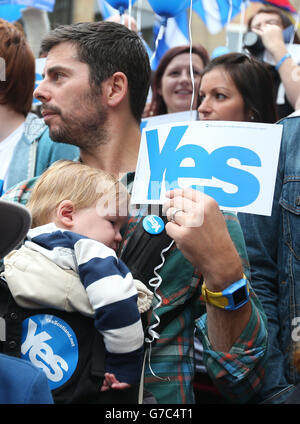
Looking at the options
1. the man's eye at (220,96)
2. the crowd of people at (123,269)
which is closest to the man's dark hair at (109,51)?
the crowd of people at (123,269)

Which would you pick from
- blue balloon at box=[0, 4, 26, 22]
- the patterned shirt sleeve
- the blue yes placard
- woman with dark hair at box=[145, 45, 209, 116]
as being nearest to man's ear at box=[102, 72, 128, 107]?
the blue yes placard

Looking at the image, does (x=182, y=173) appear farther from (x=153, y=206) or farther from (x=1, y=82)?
(x=1, y=82)

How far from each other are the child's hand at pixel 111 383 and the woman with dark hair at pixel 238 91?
1.87 meters

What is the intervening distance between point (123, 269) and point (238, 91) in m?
1.81

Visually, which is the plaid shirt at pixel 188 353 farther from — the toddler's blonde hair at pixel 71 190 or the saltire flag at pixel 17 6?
the saltire flag at pixel 17 6

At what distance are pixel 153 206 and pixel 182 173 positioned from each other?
0.27 meters

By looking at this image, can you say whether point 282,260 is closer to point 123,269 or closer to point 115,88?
point 123,269

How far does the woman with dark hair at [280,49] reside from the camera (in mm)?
3489

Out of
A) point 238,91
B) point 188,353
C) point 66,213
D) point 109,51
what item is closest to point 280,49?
point 238,91

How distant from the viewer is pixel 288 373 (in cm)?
235

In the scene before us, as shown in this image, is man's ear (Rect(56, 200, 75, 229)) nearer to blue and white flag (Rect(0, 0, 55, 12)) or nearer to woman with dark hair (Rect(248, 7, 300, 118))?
woman with dark hair (Rect(248, 7, 300, 118))

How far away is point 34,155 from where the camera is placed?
10.1 ft

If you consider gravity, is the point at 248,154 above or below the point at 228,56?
below
